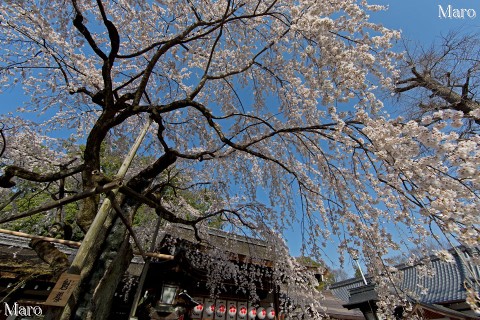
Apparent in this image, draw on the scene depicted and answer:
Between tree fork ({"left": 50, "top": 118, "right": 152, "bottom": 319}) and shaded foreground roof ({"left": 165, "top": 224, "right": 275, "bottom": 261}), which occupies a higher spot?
shaded foreground roof ({"left": 165, "top": 224, "right": 275, "bottom": 261})

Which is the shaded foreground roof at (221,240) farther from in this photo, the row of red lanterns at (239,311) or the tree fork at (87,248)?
the tree fork at (87,248)

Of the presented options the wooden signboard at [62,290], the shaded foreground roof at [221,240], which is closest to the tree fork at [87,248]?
the wooden signboard at [62,290]

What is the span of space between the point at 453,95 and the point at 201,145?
6762 millimetres

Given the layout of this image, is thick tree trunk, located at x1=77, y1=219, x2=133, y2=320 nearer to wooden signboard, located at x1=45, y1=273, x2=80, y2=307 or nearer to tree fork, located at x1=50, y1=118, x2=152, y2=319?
tree fork, located at x1=50, y1=118, x2=152, y2=319

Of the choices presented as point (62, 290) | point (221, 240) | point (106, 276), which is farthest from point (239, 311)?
point (62, 290)

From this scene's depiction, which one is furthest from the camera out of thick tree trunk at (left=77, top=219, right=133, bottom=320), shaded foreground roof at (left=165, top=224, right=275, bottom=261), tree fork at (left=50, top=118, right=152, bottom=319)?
shaded foreground roof at (left=165, top=224, right=275, bottom=261)

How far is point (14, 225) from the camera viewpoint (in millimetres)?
12633

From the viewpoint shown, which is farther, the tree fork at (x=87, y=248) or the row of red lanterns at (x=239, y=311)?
the row of red lanterns at (x=239, y=311)

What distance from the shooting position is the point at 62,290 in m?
2.43

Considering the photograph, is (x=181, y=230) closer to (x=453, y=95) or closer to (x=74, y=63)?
(x=74, y=63)

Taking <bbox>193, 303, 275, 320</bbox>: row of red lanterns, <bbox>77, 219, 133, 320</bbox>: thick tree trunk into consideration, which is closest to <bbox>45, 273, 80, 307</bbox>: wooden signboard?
<bbox>77, 219, 133, 320</bbox>: thick tree trunk

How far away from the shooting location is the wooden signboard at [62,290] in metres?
2.37

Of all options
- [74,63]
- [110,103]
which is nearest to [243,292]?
[110,103]

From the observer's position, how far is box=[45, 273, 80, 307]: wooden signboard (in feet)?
7.78
